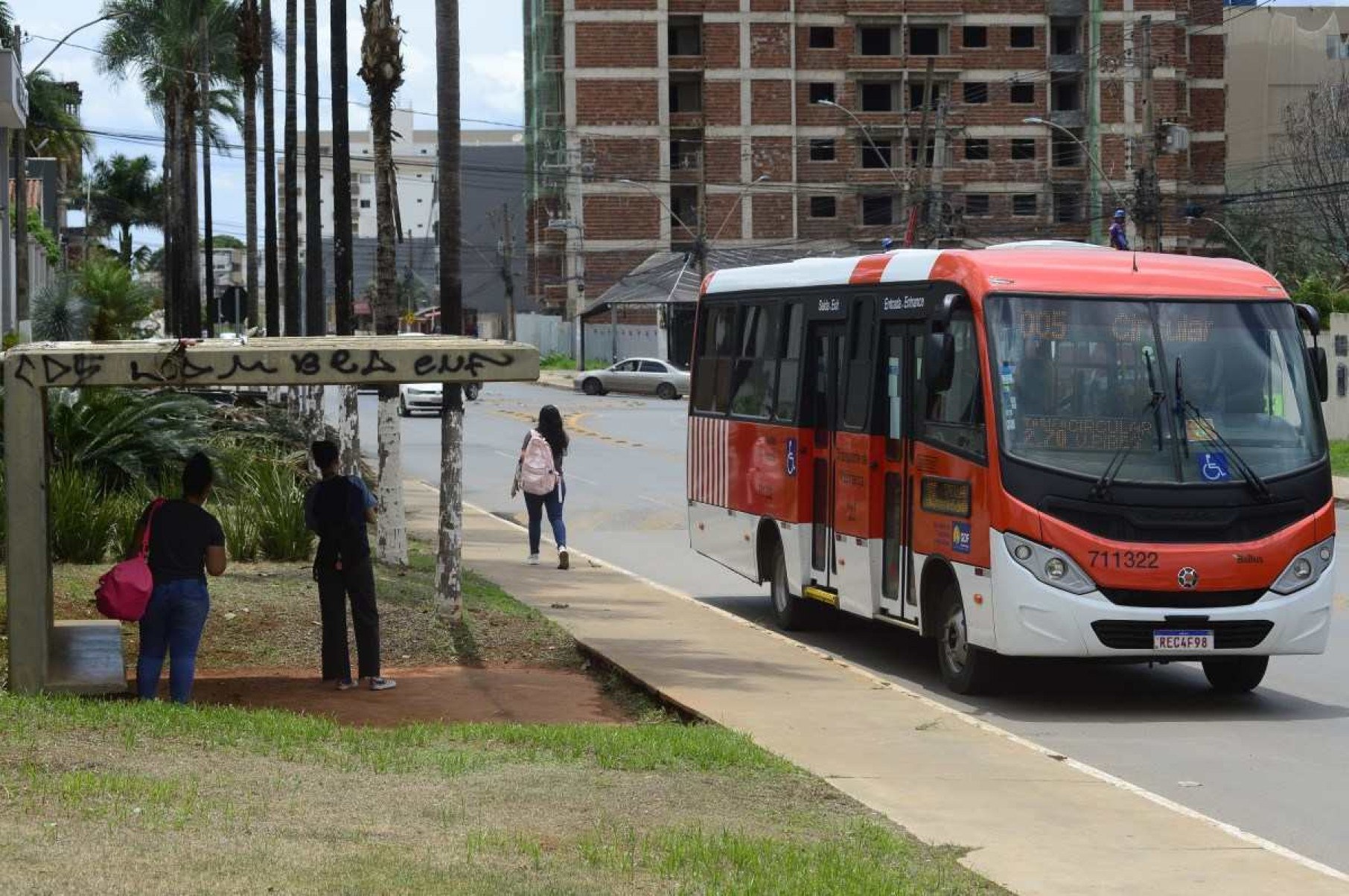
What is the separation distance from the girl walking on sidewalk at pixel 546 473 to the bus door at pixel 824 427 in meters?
5.67

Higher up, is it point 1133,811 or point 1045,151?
point 1045,151

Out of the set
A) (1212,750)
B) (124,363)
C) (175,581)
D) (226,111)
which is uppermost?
(226,111)

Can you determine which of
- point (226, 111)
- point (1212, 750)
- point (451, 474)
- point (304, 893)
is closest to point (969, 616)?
point (1212, 750)

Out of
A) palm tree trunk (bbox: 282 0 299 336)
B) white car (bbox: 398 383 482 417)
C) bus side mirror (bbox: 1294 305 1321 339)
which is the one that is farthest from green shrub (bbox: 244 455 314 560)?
white car (bbox: 398 383 482 417)

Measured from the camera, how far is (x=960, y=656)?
44.7 feet

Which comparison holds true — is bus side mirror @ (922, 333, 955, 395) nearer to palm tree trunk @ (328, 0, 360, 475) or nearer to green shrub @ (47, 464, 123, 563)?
green shrub @ (47, 464, 123, 563)

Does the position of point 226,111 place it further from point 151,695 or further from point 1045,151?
point 151,695

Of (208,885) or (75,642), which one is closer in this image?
(208,885)

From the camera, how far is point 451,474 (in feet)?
53.9

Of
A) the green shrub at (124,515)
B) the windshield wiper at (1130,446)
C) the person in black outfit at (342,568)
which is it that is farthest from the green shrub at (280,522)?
the windshield wiper at (1130,446)

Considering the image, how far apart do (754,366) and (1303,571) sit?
6.31 metres

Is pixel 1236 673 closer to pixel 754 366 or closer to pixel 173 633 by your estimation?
pixel 754 366

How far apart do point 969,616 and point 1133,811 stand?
3.91 metres

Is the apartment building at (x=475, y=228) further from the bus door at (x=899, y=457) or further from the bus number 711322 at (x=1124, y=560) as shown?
the bus number 711322 at (x=1124, y=560)
